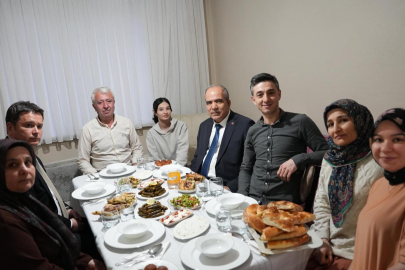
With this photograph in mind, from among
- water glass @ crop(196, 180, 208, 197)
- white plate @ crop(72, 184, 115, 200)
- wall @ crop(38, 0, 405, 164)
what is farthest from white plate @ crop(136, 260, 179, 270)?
wall @ crop(38, 0, 405, 164)

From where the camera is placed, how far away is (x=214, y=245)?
1.15 meters

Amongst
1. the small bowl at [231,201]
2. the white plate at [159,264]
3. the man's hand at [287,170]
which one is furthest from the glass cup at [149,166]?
the white plate at [159,264]

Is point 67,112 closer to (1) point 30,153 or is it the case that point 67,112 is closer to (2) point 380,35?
(1) point 30,153

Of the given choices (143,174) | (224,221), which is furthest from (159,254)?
(143,174)

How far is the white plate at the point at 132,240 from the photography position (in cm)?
124

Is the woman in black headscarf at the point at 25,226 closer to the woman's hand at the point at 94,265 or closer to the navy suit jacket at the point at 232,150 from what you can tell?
the woman's hand at the point at 94,265

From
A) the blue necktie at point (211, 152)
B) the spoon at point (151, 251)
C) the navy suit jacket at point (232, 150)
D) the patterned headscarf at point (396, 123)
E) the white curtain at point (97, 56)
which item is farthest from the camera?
the white curtain at point (97, 56)

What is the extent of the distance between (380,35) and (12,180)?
2.69 m

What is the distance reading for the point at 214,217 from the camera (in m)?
1.49

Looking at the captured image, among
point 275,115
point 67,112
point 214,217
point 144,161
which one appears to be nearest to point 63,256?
point 214,217

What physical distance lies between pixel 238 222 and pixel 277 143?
85cm

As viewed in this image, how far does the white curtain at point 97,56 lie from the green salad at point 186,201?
8.15 feet

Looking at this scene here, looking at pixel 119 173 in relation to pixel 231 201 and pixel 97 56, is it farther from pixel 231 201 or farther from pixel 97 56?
pixel 97 56

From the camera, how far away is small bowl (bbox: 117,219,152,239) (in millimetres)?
1277
